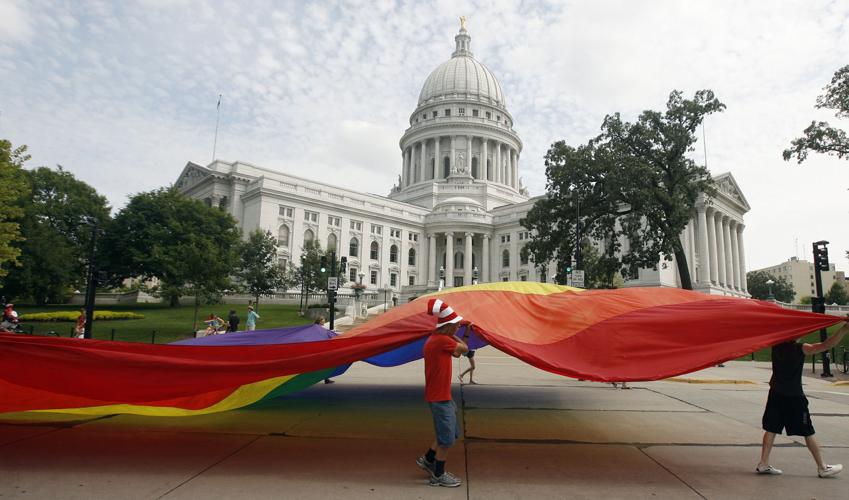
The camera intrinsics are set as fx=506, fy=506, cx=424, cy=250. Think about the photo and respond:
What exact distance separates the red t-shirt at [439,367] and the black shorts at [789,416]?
4.24 meters

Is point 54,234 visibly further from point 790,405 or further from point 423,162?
point 423,162

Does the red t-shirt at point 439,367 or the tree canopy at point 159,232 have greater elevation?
the tree canopy at point 159,232

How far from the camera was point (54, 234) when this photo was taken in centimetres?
5031

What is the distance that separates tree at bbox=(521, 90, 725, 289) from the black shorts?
22171mm

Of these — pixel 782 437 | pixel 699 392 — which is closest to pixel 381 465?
pixel 782 437

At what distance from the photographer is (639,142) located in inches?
1191

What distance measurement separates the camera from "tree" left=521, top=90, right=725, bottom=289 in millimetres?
28812

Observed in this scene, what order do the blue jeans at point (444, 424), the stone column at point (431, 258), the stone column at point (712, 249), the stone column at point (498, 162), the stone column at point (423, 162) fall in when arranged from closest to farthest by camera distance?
the blue jeans at point (444, 424), the stone column at point (712, 249), the stone column at point (431, 258), the stone column at point (498, 162), the stone column at point (423, 162)

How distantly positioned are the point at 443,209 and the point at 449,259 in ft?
31.8

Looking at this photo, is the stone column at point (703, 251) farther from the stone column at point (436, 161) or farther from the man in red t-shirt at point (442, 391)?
the man in red t-shirt at point (442, 391)

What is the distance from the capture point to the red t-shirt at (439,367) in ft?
19.8

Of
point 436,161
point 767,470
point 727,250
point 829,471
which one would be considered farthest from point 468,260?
point 829,471

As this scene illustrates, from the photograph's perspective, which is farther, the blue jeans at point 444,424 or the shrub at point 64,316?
the shrub at point 64,316

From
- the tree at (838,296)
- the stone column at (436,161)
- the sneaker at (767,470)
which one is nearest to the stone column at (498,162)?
the stone column at (436,161)
